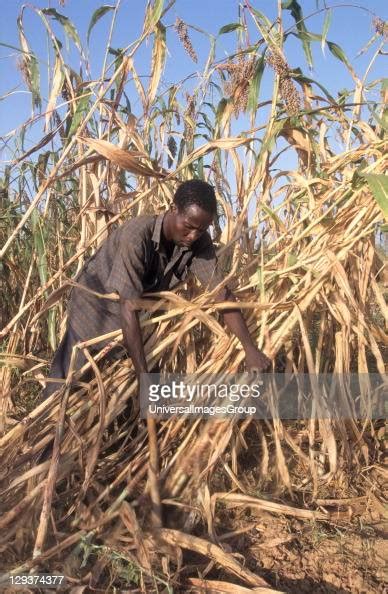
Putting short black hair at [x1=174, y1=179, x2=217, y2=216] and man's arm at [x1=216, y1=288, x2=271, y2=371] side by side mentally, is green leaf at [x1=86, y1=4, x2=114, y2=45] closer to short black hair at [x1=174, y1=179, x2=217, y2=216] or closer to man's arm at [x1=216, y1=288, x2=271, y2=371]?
short black hair at [x1=174, y1=179, x2=217, y2=216]

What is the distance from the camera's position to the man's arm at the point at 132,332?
1650 millimetres

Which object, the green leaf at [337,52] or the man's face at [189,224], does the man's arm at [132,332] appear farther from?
the green leaf at [337,52]

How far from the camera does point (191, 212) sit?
1647mm

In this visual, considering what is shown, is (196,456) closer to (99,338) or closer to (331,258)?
(99,338)

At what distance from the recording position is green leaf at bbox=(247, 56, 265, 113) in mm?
1784

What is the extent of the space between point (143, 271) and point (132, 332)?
0.21 meters

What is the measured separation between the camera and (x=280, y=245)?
2.06 m

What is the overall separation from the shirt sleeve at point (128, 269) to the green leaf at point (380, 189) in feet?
2.43

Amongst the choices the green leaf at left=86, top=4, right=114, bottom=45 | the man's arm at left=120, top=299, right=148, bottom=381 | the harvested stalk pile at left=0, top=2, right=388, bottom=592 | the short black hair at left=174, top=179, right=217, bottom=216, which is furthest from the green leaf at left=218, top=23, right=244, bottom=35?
the man's arm at left=120, top=299, right=148, bottom=381

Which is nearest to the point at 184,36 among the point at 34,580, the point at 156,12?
the point at 156,12

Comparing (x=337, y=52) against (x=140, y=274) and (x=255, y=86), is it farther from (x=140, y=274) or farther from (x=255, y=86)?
(x=140, y=274)

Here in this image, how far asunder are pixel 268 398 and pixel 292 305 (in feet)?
1.13

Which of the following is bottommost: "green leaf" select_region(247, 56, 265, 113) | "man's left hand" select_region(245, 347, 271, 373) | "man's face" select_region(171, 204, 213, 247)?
"man's left hand" select_region(245, 347, 271, 373)

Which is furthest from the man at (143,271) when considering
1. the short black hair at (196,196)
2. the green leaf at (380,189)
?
the green leaf at (380,189)
